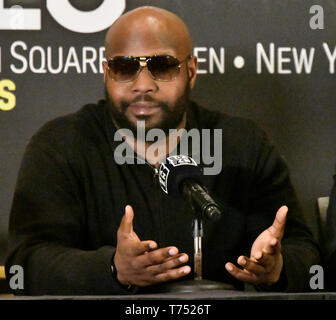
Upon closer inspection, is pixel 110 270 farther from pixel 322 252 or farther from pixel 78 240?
pixel 322 252

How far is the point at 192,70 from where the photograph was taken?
2.50m

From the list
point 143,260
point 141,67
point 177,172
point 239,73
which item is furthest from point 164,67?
point 143,260

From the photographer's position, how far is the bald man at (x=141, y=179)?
2367mm

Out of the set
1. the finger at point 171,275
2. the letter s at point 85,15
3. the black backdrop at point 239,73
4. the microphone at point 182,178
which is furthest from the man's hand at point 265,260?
the letter s at point 85,15

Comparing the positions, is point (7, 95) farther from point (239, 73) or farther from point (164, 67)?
point (239, 73)

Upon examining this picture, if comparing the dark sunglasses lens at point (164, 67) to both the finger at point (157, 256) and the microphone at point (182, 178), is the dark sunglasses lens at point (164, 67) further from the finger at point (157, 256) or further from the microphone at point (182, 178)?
the finger at point (157, 256)

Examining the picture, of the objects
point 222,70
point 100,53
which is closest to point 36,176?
point 100,53

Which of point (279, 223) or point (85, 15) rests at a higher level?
point (85, 15)

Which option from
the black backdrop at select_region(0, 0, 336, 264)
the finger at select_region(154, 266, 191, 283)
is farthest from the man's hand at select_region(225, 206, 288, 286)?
the black backdrop at select_region(0, 0, 336, 264)

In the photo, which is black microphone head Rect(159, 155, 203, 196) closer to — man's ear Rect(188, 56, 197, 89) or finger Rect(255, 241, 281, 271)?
finger Rect(255, 241, 281, 271)

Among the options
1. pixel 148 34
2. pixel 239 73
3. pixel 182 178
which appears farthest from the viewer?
pixel 239 73

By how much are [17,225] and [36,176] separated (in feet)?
0.50

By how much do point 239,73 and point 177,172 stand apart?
2.16 feet
